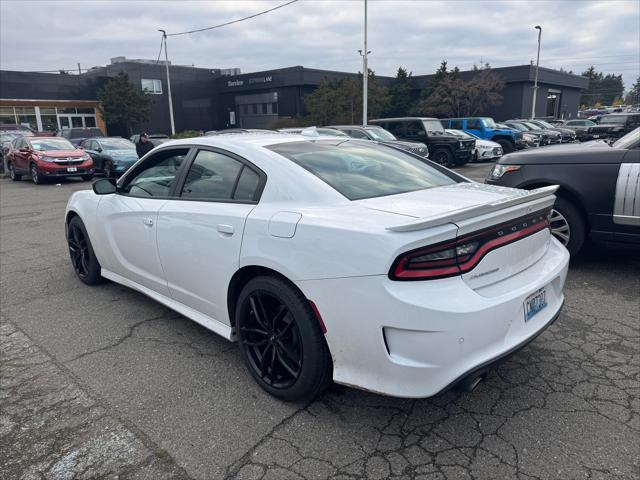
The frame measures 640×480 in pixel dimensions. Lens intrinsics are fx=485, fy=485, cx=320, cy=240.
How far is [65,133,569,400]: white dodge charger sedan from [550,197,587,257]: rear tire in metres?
2.08

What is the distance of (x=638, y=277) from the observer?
5000mm

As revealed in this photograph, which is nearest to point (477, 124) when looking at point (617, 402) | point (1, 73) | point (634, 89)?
point (617, 402)

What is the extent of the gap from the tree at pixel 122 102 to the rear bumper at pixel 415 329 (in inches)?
1610

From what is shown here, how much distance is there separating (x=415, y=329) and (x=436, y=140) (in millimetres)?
16627

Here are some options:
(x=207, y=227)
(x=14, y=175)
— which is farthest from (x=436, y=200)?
(x=14, y=175)

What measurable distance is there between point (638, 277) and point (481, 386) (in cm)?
303

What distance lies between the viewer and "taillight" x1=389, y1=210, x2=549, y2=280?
7.40ft

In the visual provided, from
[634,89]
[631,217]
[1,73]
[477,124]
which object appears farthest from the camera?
[634,89]

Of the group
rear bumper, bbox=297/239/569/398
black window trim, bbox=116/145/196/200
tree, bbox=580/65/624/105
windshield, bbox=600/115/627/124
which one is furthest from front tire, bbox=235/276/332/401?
tree, bbox=580/65/624/105

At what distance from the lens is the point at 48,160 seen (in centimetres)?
1606

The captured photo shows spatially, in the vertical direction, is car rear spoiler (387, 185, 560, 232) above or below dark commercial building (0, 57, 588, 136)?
below

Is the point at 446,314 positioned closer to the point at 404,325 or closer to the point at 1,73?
the point at 404,325

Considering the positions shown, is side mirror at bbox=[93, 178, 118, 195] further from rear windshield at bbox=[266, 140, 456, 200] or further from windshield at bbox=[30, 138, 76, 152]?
windshield at bbox=[30, 138, 76, 152]

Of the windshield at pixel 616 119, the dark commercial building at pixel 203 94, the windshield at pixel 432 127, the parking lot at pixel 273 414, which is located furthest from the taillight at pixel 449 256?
the dark commercial building at pixel 203 94
